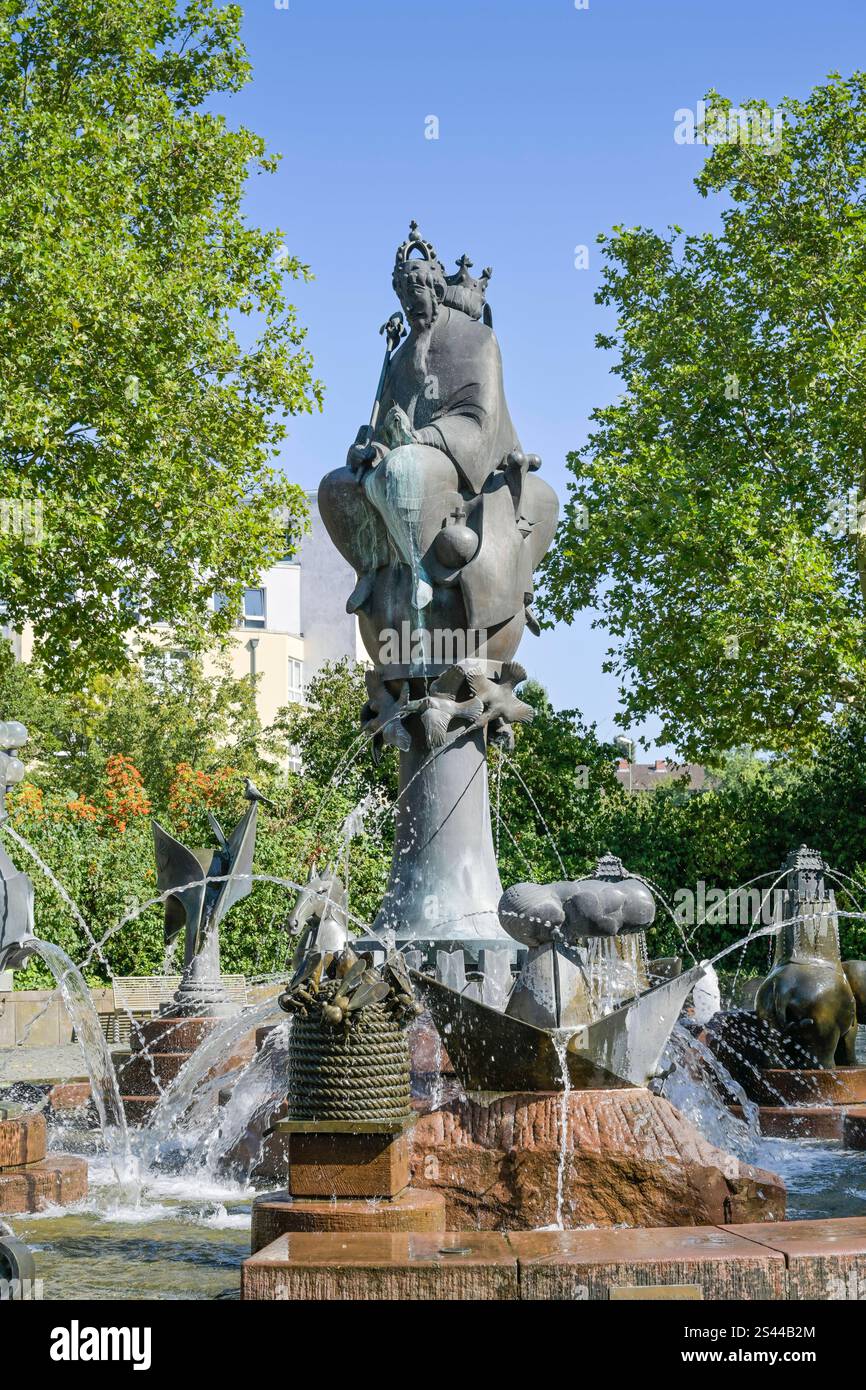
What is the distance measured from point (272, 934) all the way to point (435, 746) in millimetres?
10745

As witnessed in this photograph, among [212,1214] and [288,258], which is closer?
[212,1214]

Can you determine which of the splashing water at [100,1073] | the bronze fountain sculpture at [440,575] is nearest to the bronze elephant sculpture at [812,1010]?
the bronze fountain sculpture at [440,575]

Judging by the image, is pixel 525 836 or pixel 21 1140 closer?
pixel 21 1140

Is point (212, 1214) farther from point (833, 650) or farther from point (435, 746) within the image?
point (833, 650)

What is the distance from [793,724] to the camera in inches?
846

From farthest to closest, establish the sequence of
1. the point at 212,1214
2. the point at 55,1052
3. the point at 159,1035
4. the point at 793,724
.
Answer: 1. the point at 793,724
2. the point at 55,1052
3. the point at 159,1035
4. the point at 212,1214

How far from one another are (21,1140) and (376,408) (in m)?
5.93

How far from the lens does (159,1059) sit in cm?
905

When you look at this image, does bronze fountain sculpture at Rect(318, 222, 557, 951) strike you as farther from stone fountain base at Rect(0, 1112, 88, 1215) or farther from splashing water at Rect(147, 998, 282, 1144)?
stone fountain base at Rect(0, 1112, 88, 1215)

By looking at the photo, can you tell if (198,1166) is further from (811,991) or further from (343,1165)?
(811,991)

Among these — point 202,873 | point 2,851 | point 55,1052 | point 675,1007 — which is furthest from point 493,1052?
point 55,1052

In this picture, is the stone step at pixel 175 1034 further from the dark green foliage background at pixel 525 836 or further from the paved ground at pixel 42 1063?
the dark green foliage background at pixel 525 836

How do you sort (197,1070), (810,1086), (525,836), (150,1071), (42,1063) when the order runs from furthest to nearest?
(525,836) → (42,1063) → (150,1071) → (197,1070) → (810,1086)

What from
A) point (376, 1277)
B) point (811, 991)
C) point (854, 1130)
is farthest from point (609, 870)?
point (376, 1277)
